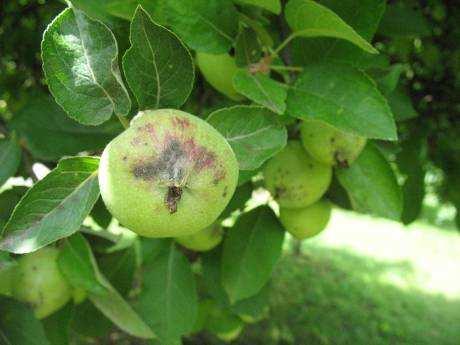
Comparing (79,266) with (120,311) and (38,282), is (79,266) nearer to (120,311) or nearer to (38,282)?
(38,282)

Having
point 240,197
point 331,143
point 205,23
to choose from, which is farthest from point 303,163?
point 205,23

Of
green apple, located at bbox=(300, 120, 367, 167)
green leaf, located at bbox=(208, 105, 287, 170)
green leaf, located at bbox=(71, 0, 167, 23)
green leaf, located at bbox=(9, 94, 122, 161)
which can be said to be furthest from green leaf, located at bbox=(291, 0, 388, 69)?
green leaf, located at bbox=(9, 94, 122, 161)

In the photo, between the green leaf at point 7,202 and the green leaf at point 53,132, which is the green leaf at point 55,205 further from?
the green leaf at point 53,132

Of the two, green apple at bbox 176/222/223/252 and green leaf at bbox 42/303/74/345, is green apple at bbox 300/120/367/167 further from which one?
green leaf at bbox 42/303/74/345

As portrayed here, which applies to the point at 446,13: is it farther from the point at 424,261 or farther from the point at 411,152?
the point at 424,261

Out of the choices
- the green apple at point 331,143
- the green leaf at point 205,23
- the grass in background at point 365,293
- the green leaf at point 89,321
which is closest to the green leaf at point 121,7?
the green leaf at point 205,23

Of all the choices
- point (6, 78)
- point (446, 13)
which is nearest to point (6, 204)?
point (6, 78)
